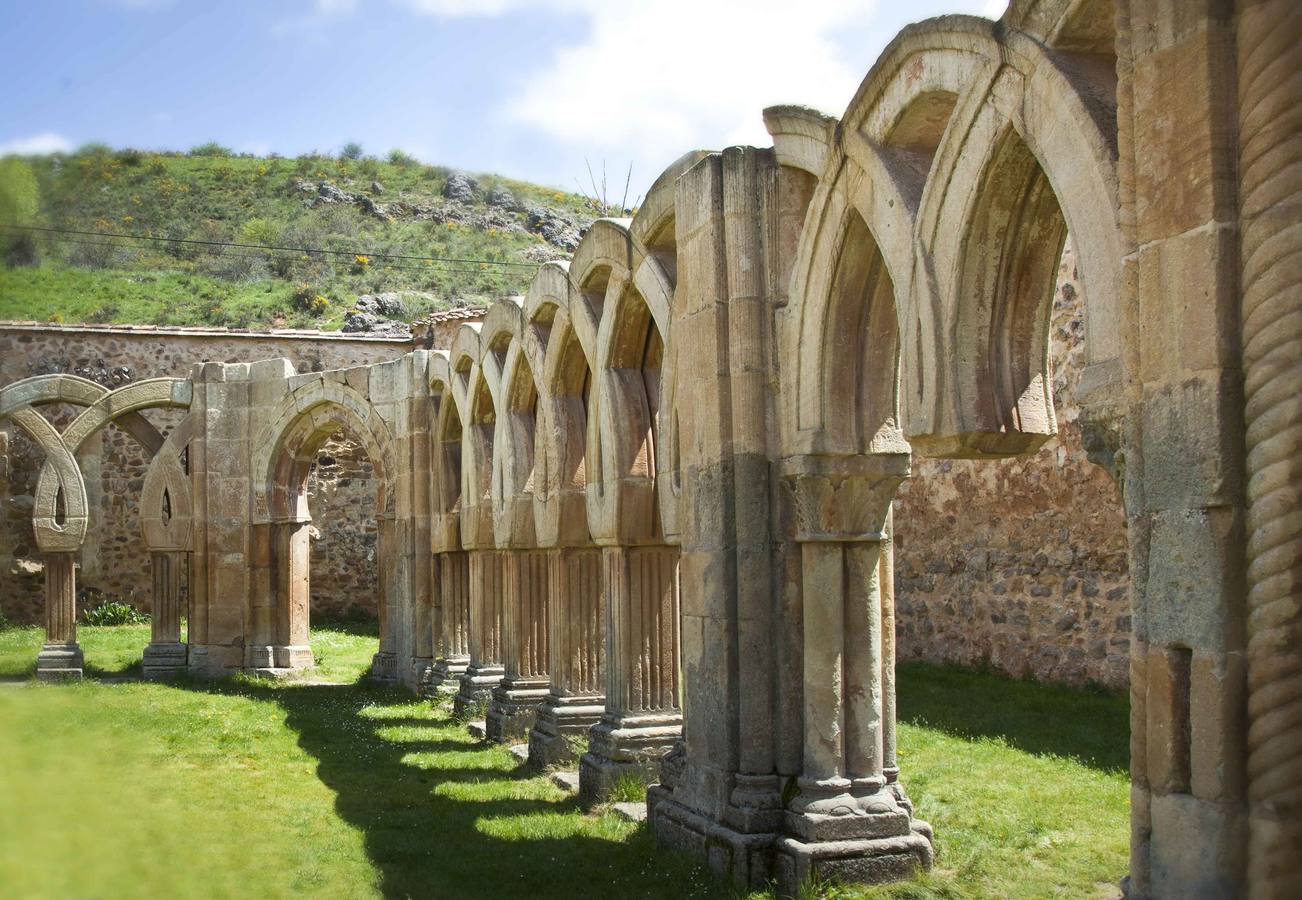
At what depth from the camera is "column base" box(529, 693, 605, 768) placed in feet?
31.3

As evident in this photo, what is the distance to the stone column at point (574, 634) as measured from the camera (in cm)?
983

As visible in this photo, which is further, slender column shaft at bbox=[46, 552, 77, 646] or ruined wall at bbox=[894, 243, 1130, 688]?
slender column shaft at bbox=[46, 552, 77, 646]

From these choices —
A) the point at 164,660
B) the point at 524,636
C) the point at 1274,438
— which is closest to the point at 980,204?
the point at 1274,438

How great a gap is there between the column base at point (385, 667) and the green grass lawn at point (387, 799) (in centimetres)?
46

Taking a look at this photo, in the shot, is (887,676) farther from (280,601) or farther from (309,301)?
(309,301)

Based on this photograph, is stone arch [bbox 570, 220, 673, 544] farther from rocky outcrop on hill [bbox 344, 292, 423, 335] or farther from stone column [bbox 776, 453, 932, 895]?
rocky outcrop on hill [bbox 344, 292, 423, 335]

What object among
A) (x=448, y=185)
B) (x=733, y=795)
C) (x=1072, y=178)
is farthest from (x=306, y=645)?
(x=448, y=185)

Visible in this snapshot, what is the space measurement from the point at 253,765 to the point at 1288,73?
25.4ft

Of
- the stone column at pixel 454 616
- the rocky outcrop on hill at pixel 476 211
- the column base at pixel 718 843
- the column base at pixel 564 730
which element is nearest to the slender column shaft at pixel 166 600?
the stone column at pixel 454 616

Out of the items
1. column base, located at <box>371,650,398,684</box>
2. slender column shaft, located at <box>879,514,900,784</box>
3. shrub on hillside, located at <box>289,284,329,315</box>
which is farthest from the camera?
shrub on hillside, located at <box>289,284,329,315</box>

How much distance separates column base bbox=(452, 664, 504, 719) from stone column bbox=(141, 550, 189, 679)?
5.06 m

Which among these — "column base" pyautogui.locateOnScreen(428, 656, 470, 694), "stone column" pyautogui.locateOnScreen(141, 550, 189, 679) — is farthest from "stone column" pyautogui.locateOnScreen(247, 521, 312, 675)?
"column base" pyautogui.locateOnScreen(428, 656, 470, 694)

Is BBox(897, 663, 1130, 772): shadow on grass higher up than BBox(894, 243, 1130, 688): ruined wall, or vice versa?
BBox(894, 243, 1130, 688): ruined wall

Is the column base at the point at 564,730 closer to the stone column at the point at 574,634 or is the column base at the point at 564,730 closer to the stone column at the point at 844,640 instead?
the stone column at the point at 574,634
